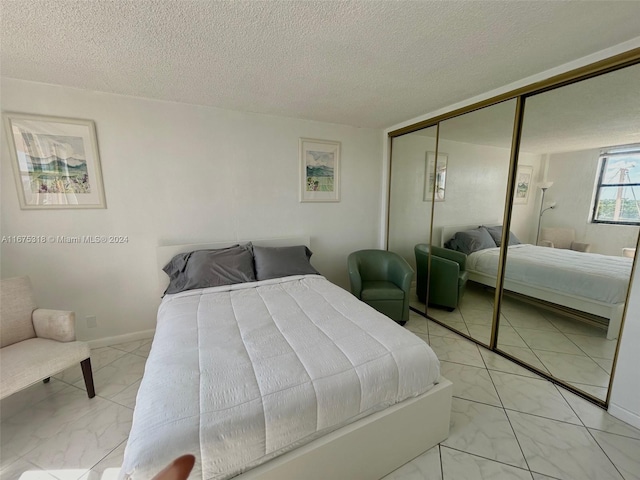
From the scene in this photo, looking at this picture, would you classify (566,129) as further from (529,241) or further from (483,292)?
(483,292)

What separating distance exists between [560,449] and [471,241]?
1669mm

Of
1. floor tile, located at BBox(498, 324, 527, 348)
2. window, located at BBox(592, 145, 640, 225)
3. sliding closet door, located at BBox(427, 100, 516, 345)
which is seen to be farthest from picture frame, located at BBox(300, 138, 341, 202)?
window, located at BBox(592, 145, 640, 225)

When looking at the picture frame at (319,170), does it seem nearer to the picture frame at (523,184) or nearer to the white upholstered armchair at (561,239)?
the picture frame at (523,184)

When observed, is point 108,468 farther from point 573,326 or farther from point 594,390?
point 573,326

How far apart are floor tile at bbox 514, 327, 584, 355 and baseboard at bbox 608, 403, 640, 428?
0.36 m

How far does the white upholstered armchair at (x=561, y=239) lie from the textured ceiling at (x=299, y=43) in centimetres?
118

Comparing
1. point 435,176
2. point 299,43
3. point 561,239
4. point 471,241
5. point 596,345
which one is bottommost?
point 596,345

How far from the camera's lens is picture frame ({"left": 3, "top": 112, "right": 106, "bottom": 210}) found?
209cm

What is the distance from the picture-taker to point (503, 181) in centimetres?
227

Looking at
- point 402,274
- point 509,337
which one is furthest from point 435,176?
point 509,337

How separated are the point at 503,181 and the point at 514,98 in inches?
26.0

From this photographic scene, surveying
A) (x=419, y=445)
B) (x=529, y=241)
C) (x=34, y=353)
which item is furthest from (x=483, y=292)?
(x=34, y=353)

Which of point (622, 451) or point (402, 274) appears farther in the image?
point (402, 274)

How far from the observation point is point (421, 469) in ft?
4.61
